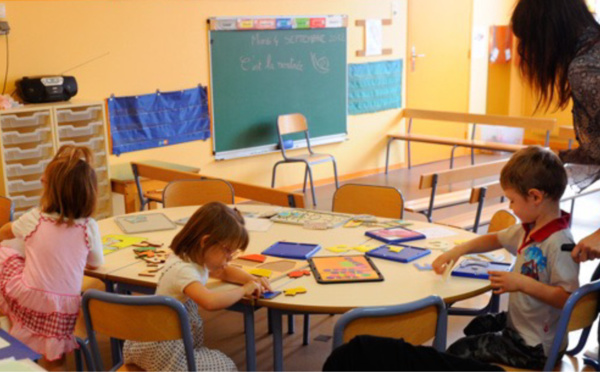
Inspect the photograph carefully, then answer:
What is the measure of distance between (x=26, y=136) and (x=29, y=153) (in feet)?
0.42

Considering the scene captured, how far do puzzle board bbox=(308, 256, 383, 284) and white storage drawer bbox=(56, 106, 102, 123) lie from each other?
3.22 metres

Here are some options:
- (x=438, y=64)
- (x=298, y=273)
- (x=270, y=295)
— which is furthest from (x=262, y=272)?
(x=438, y=64)

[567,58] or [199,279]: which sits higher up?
[567,58]

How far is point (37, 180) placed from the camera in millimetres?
5402

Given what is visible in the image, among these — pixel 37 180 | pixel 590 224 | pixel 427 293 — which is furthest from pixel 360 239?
pixel 590 224

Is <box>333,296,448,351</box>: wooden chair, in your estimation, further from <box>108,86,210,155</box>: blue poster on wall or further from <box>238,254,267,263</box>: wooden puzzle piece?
<box>108,86,210,155</box>: blue poster on wall

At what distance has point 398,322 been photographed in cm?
209

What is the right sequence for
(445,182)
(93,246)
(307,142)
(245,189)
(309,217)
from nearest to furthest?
(93,246) → (309,217) → (245,189) → (445,182) → (307,142)

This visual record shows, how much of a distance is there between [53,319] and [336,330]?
52.6 inches

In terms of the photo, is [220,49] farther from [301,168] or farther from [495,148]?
[495,148]

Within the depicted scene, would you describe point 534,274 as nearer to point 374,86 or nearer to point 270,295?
point 270,295

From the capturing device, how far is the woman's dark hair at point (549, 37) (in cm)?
221

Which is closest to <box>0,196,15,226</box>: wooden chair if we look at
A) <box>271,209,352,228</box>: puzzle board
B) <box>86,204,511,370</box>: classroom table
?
<box>86,204,511,370</box>: classroom table

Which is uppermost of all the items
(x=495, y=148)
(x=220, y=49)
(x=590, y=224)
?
(x=220, y=49)
